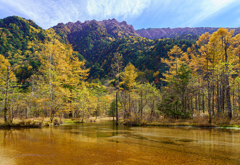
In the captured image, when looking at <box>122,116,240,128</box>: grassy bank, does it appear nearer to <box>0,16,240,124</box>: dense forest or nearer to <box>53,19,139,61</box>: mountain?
<box>0,16,240,124</box>: dense forest

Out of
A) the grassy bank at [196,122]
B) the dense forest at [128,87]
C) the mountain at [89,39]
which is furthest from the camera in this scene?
the mountain at [89,39]

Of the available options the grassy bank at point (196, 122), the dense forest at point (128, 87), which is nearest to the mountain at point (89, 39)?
the dense forest at point (128, 87)

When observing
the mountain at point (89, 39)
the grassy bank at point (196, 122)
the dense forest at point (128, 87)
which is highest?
the mountain at point (89, 39)

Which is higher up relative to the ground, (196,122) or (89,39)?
(89,39)

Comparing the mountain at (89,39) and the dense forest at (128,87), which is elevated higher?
the mountain at (89,39)

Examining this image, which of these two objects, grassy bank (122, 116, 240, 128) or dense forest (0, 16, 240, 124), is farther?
dense forest (0, 16, 240, 124)

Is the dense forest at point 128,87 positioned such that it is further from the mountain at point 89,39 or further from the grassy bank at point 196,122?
the mountain at point 89,39

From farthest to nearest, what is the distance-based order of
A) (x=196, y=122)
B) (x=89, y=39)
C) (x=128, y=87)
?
(x=89, y=39) → (x=128, y=87) → (x=196, y=122)

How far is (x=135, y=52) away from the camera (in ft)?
322

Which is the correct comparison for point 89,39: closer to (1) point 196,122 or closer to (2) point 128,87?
(2) point 128,87

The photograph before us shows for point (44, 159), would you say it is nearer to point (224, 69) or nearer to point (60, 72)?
point (224, 69)

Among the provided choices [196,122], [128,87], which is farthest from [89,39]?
[196,122]

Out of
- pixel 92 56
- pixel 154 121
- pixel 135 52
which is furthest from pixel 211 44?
pixel 92 56

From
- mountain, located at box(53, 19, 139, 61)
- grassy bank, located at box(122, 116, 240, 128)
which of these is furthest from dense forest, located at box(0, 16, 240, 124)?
mountain, located at box(53, 19, 139, 61)
